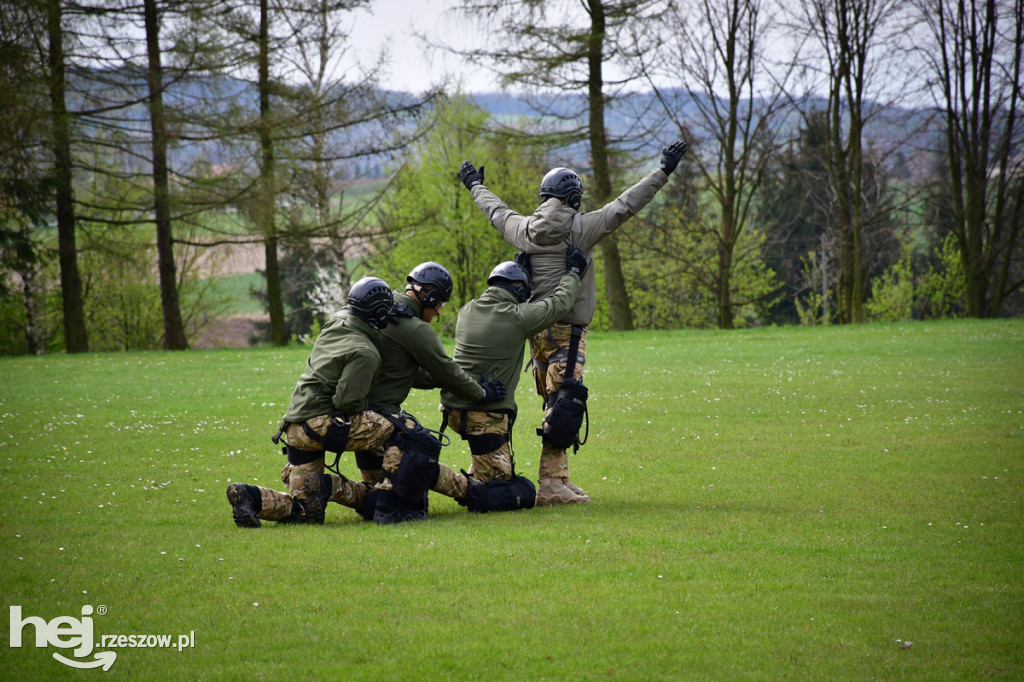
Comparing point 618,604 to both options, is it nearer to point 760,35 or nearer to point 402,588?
point 402,588

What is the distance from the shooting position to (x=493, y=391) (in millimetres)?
7789

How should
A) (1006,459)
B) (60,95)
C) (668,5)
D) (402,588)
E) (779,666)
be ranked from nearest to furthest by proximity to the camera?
(779,666)
(402,588)
(1006,459)
(60,95)
(668,5)

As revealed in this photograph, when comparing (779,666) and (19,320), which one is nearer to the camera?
(779,666)

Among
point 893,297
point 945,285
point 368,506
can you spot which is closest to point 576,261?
point 368,506

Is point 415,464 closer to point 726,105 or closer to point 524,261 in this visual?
point 524,261

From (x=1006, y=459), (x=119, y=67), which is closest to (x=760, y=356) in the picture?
(x=1006, y=459)

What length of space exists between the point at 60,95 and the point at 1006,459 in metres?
27.1

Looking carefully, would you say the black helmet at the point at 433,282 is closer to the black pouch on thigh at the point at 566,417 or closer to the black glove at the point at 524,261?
the black glove at the point at 524,261

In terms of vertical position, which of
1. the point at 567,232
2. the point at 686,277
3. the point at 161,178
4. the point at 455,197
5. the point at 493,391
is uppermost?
the point at 455,197

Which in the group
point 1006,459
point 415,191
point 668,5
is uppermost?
point 668,5

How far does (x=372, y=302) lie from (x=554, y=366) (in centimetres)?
184

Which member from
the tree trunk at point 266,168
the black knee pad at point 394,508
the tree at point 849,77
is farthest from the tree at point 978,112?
the black knee pad at point 394,508

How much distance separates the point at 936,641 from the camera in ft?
14.9

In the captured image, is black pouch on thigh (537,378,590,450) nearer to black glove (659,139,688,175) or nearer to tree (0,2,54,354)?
black glove (659,139,688,175)
